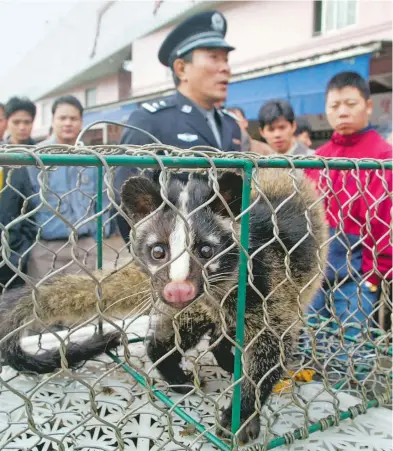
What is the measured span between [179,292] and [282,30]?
10212mm

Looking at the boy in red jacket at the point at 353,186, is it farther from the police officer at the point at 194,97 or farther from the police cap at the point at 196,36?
the police cap at the point at 196,36

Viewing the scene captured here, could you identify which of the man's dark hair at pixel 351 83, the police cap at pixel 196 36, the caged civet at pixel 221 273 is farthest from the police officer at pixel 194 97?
the caged civet at pixel 221 273

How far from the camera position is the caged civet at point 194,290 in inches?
64.9

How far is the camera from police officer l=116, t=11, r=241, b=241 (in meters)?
2.75

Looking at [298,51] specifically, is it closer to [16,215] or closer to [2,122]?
[2,122]

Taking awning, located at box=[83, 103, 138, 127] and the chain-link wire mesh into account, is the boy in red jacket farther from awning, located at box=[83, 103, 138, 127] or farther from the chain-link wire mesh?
awning, located at box=[83, 103, 138, 127]

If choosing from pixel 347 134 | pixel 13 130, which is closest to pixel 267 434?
pixel 347 134

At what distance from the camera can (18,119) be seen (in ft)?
12.8

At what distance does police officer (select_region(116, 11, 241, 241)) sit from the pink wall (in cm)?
574

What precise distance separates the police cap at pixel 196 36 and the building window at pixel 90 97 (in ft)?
59.5

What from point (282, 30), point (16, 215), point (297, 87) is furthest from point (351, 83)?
point (282, 30)

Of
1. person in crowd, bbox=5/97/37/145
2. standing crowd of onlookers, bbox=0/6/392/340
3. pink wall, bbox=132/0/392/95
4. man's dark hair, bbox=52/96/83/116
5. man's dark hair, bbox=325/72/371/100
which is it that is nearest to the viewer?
standing crowd of onlookers, bbox=0/6/392/340

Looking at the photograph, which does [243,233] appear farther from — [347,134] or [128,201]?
[347,134]

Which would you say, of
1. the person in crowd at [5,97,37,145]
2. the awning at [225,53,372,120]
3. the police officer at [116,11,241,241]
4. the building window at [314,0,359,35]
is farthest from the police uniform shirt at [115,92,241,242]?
the building window at [314,0,359,35]
